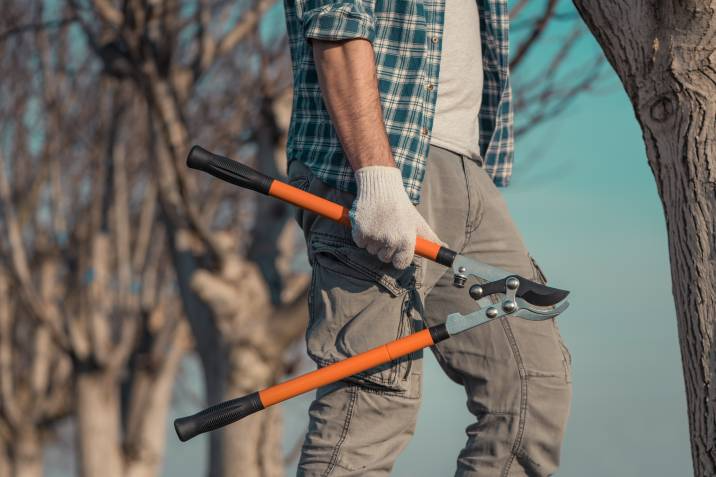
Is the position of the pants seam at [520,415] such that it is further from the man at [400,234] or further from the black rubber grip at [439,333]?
the black rubber grip at [439,333]

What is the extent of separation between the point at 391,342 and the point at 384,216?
29 centimetres

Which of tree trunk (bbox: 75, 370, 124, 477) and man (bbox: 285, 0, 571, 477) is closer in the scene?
man (bbox: 285, 0, 571, 477)

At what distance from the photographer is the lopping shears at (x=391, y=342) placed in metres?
1.93

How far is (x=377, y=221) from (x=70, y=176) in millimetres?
9524

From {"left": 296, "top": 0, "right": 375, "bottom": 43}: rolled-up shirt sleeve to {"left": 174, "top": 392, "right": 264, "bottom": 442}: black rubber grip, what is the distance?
0.82 meters

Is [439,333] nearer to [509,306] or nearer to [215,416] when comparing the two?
[509,306]

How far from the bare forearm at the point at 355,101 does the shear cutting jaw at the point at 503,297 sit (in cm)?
32

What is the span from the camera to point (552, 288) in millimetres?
2039

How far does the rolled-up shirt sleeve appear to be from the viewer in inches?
75.9

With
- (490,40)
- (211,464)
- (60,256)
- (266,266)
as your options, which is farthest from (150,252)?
(490,40)

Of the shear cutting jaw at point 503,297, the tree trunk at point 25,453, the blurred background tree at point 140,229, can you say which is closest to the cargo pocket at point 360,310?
the shear cutting jaw at point 503,297

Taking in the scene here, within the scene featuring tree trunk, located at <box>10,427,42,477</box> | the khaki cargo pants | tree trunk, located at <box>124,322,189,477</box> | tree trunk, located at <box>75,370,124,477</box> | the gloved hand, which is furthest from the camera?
tree trunk, located at <box>10,427,42,477</box>

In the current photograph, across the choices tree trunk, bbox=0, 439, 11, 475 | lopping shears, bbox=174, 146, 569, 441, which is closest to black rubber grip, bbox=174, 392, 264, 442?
lopping shears, bbox=174, 146, 569, 441

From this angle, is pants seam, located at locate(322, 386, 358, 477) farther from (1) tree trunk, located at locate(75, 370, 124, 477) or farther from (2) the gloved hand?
(1) tree trunk, located at locate(75, 370, 124, 477)
